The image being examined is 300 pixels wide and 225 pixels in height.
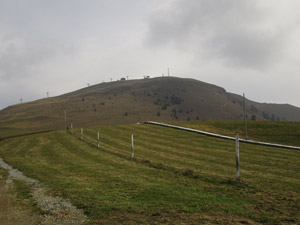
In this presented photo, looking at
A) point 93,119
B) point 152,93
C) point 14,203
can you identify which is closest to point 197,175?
point 14,203

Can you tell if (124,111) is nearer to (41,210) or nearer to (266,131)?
(266,131)

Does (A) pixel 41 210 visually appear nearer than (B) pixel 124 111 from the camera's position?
Yes

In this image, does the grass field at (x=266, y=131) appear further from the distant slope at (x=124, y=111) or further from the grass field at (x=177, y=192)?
the distant slope at (x=124, y=111)

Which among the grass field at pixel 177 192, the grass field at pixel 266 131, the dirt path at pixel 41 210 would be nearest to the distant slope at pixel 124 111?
the grass field at pixel 266 131

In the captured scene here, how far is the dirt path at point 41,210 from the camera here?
8438 mm

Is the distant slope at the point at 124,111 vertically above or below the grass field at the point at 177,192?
above

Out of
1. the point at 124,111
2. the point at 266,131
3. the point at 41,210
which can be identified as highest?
the point at 124,111

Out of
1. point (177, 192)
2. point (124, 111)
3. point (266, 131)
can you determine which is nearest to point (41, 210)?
point (177, 192)

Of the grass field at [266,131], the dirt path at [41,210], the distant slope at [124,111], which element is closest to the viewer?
the dirt path at [41,210]

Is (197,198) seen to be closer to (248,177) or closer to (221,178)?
(221,178)

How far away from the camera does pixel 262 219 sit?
27.1 ft

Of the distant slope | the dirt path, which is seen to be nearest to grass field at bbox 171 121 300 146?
the dirt path

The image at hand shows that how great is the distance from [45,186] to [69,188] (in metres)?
1.53

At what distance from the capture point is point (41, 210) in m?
9.43
